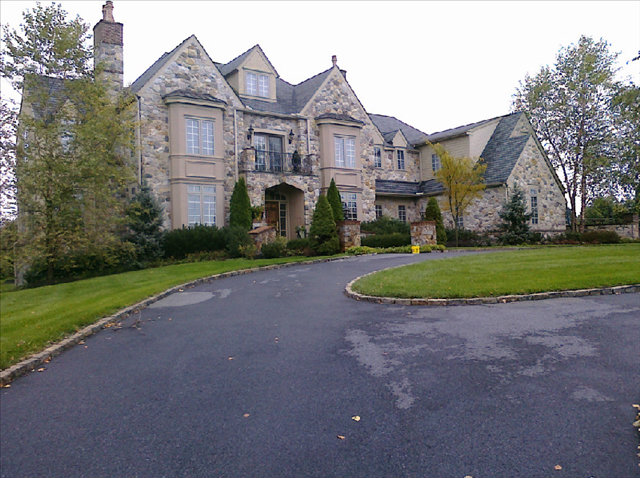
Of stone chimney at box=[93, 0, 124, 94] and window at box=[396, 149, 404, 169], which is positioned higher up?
stone chimney at box=[93, 0, 124, 94]

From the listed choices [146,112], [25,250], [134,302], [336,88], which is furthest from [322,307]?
[336,88]

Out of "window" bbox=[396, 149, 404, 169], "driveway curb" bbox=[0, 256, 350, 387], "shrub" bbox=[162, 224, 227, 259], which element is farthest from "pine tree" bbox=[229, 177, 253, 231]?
"window" bbox=[396, 149, 404, 169]

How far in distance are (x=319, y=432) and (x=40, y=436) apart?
249 cm

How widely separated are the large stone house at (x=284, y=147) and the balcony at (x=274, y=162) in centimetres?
6

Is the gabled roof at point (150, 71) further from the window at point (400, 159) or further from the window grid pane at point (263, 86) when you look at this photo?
the window at point (400, 159)

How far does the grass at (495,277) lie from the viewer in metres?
9.59

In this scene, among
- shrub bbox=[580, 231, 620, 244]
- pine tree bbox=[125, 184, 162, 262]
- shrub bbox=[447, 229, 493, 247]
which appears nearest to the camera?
pine tree bbox=[125, 184, 162, 262]

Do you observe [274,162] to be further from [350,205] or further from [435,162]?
[435,162]

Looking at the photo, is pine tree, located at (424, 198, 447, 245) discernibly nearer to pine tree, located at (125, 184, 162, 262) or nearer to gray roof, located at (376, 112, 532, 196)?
gray roof, located at (376, 112, 532, 196)

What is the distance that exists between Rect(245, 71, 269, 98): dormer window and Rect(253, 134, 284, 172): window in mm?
2832

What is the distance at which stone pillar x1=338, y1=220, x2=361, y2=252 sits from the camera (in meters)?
21.4

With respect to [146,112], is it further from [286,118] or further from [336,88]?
[336,88]

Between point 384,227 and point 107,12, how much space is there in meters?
17.4

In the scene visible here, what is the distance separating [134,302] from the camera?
10172 millimetres
